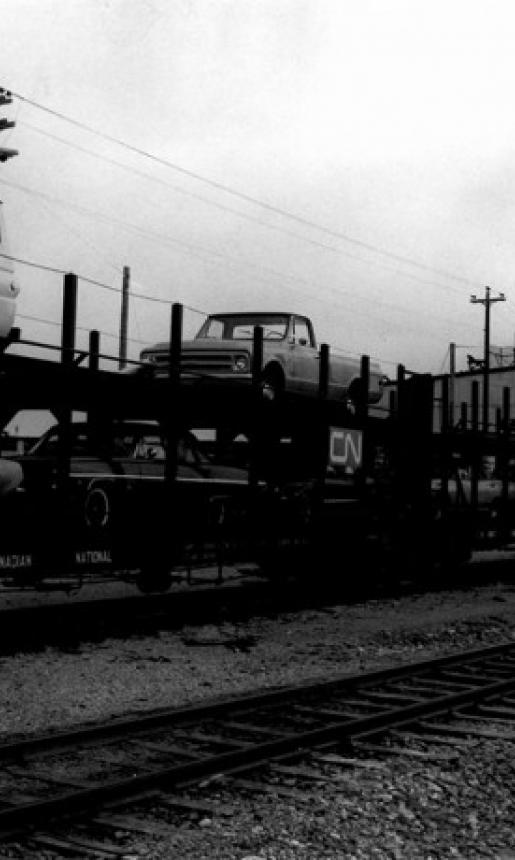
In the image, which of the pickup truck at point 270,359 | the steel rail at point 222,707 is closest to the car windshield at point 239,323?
the pickup truck at point 270,359

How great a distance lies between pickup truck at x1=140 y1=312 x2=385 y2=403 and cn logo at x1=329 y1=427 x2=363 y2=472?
2.05 feet

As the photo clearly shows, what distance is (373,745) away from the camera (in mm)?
6547

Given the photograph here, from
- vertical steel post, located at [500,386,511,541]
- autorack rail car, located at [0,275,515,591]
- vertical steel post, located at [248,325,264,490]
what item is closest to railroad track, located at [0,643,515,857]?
autorack rail car, located at [0,275,515,591]

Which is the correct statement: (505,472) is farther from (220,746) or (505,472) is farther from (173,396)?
(220,746)

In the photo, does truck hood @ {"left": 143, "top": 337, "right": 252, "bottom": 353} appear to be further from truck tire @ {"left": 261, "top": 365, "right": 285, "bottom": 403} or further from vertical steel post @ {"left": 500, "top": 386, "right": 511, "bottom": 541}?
vertical steel post @ {"left": 500, "top": 386, "right": 511, "bottom": 541}

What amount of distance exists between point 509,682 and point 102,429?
18.0ft

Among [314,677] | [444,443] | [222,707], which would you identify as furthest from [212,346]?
[222,707]

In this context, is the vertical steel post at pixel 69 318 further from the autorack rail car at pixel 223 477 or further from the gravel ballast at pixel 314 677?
the gravel ballast at pixel 314 677

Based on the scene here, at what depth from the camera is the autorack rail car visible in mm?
9953

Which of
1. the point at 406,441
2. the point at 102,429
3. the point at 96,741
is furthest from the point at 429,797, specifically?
the point at 406,441

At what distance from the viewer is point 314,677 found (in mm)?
9141

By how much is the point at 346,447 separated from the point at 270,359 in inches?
59.1

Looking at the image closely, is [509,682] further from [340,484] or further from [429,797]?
[340,484]

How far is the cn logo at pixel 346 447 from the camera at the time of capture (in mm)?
Result: 14164
